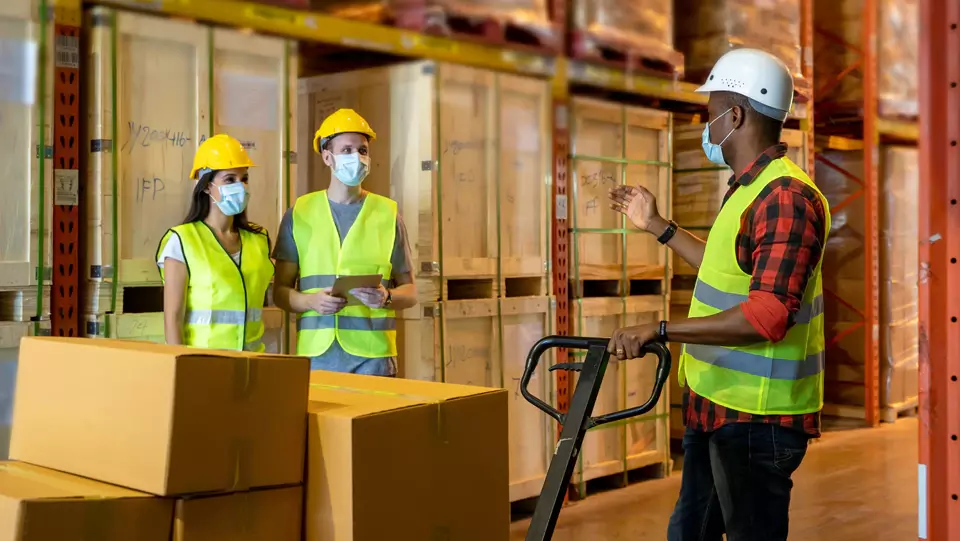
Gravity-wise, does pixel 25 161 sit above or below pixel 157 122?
below

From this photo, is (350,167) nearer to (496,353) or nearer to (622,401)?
(496,353)

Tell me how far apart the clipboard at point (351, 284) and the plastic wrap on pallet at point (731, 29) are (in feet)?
14.8

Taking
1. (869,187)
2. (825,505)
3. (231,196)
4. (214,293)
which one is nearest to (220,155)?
(231,196)

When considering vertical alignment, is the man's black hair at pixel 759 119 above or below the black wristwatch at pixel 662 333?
above

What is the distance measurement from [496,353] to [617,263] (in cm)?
150

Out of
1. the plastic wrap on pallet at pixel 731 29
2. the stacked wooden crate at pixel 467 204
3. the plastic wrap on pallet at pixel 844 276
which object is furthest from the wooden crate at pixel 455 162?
the plastic wrap on pallet at pixel 844 276

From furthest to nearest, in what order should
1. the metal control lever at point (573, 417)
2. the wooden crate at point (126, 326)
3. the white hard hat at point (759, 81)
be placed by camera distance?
the wooden crate at point (126, 326) → the white hard hat at point (759, 81) → the metal control lever at point (573, 417)

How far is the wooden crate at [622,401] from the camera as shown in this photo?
24.1 feet

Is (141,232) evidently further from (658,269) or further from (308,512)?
(658,269)

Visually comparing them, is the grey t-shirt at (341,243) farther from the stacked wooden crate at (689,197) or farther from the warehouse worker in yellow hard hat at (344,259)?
the stacked wooden crate at (689,197)

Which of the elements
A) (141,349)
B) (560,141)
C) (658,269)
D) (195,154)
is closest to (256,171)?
(195,154)

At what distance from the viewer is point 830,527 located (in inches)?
258

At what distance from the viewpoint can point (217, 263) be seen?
14.4 ft

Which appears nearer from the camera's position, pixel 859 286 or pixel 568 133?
pixel 568 133
